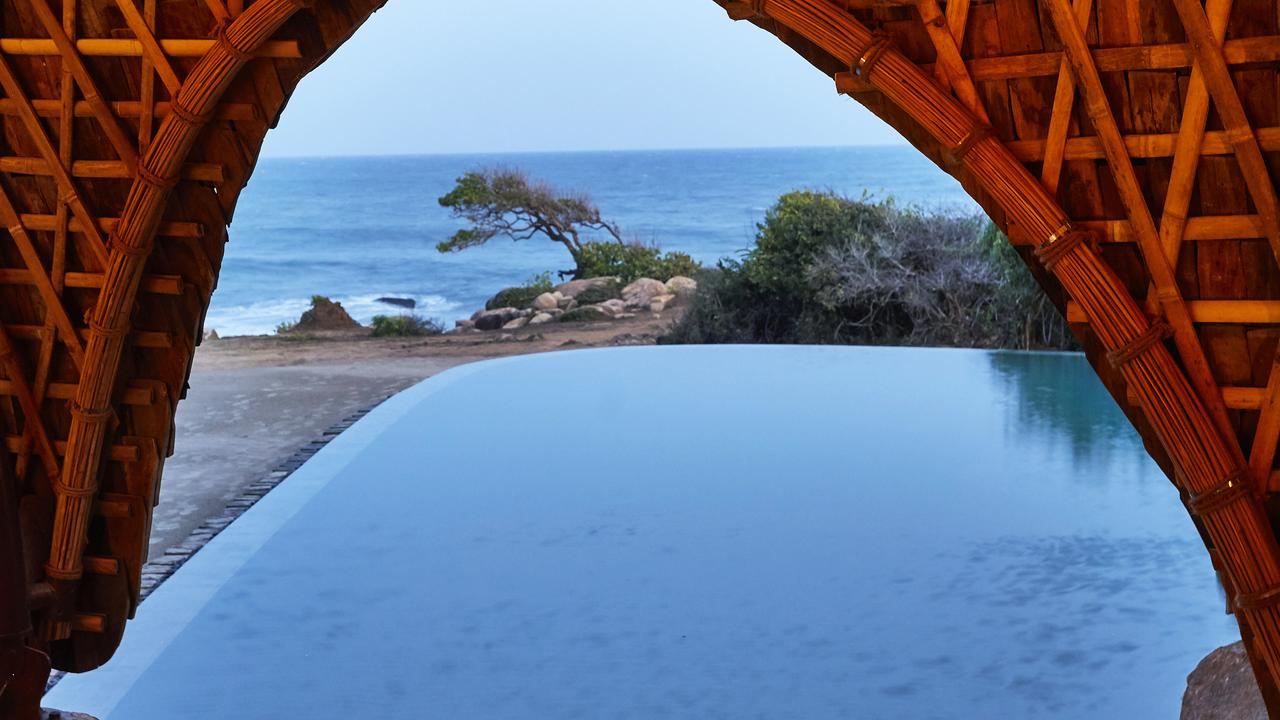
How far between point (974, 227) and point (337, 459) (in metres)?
6.40

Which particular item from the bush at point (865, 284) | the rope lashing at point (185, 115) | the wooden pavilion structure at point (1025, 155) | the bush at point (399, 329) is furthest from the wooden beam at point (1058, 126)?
the bush at point (399, 329)

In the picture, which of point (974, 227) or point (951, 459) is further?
point (974, 227)

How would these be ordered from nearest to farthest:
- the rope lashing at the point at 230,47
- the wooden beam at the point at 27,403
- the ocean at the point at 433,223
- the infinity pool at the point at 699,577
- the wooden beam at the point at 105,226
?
the rope lashing at the point at 230,47, the wooden beam at the point at 105,226, the wooden beam at the point at 27,403, the infinity pool at the point at 699,577, the ocean at the point at 433,223

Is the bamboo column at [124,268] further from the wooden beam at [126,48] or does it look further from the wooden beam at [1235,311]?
the wooden beam at [1235,311]

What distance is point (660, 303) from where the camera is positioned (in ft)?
49.1

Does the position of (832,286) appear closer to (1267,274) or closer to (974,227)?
(974,227)

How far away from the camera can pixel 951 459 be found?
239 inches

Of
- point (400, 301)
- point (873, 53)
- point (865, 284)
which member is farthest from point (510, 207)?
point (873, 53)

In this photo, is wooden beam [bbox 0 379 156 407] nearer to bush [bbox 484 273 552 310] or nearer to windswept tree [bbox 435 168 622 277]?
bush [bbox 484 273 552 310]

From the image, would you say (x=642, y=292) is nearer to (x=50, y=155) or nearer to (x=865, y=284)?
(x=865, y=284)

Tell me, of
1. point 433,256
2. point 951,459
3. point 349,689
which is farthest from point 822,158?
point 349,689

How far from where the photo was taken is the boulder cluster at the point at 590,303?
14750mm

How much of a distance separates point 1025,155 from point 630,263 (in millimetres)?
15243

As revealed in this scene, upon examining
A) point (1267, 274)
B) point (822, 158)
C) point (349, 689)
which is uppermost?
point (822, 158)
